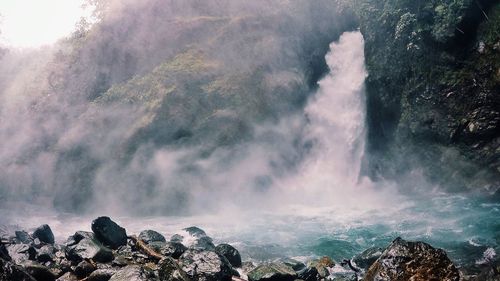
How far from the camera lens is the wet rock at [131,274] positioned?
740cm

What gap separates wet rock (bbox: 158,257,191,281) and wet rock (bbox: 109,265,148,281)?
454mm

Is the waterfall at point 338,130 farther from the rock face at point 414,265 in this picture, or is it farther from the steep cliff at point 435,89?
the rock face at point 414,265

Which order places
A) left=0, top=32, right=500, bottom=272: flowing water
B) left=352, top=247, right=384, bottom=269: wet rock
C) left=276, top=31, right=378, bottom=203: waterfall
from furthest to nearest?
left=276, top=31, right=378, bottom=203: waterfall, left=0, top=32, right=500, bottom=272: flowing water, left=352, top=247, right=384, bottom=269: wet rock

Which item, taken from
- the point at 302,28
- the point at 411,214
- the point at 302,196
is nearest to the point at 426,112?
the point at 411,214

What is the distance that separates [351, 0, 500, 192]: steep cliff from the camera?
17.2m

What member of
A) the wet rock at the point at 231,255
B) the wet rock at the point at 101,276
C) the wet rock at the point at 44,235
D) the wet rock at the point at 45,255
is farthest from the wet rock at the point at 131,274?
the wet rock at the point at 44,235

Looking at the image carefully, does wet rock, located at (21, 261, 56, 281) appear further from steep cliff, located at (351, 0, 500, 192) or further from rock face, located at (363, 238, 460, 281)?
steep cliff, located at (351, 0, 500, 192)

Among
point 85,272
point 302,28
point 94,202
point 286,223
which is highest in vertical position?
point 302,28

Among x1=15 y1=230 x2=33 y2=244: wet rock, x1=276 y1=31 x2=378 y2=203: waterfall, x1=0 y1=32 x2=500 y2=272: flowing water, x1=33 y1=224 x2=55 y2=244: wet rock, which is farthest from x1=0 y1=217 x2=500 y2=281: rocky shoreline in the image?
x1=276 y1=31 x2=378 y2=203: waterfall

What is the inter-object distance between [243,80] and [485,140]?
16.5 metres

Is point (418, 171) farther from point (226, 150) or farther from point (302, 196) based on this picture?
point (226, 150)

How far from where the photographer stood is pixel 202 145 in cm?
2572

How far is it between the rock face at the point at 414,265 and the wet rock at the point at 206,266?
3.43m

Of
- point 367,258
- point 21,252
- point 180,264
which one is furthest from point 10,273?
point 367,258
